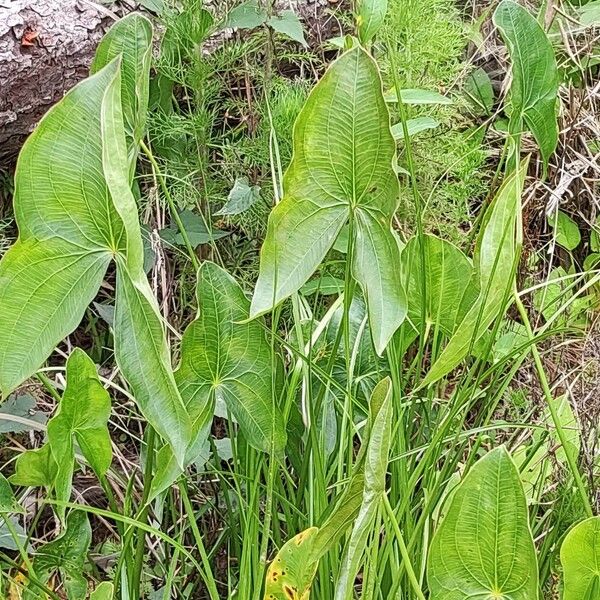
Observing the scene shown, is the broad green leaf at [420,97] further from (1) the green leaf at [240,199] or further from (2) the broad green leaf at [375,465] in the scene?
(2) the broad green leaf at [375,465]

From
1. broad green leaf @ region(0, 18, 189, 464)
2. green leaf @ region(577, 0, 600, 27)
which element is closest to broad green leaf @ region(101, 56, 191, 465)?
broad green leaf @ region(0, 18, 189, 464)

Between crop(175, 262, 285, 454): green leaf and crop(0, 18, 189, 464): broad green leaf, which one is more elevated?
crop(0, 18, 189, 464): broad green leaf

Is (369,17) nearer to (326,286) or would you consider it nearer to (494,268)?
(494,268)

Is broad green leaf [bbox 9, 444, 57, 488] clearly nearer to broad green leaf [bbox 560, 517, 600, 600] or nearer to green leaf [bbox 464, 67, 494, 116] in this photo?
broad green leaf [bbox 560, 517, 600, 600]

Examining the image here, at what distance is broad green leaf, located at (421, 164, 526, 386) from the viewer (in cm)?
50

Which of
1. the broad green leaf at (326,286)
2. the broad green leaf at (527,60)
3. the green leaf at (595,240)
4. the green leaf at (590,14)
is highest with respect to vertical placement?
the broad green leaf at (527,60)

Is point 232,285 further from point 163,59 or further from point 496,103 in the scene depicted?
point 496,103

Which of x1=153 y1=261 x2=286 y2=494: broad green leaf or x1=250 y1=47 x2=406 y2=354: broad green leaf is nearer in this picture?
x1=250 y1=47 x2=406 y2=354: broad green leaf

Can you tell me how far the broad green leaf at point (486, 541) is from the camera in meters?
0.45

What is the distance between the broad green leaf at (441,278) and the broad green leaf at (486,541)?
20cm

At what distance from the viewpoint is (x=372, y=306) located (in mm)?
496

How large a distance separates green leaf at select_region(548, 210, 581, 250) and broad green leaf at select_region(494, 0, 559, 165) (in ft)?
1.67

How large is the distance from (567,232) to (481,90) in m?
0.23

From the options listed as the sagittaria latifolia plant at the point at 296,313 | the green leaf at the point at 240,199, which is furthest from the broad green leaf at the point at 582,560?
the green leaf at the point at 240,199
